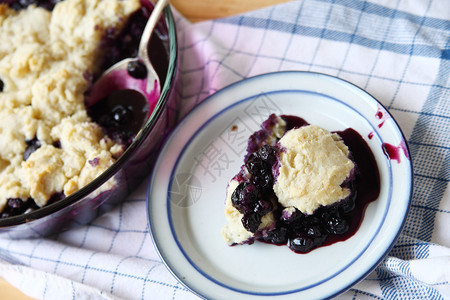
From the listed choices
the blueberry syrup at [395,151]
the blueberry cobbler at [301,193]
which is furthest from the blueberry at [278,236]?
the blueberry syrup at [395,151]

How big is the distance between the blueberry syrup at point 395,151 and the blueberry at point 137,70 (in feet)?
4.05

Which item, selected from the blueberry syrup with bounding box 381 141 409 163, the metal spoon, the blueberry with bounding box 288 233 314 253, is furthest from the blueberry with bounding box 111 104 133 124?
the blueberry syrup with bounding box 381 141 409 163

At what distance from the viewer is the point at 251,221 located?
1876 mm

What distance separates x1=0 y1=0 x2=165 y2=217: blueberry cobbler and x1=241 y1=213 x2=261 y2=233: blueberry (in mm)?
687

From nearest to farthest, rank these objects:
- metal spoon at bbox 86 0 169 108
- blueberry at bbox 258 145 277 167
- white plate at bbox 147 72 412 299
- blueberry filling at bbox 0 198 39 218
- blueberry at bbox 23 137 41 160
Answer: white plate at bbox 147 72 412 299
blueberry at bbox 258 145 277 167
blueberry filling at bbox 0 198 39 218
blueberry at bbox 23 137 41 160
metal spoon at bbox 86 0 169 108

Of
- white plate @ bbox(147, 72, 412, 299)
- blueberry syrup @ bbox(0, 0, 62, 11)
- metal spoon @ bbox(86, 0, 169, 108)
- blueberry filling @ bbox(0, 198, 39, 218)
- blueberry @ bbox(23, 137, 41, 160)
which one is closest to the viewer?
white plate @ bbox(147, 72, 412, 299)

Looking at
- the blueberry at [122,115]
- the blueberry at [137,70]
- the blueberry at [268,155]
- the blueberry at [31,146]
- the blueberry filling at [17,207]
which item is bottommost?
the blueberry filling at [17,207]

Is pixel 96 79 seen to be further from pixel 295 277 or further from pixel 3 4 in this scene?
pixel 295 277

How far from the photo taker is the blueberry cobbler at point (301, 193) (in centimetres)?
188

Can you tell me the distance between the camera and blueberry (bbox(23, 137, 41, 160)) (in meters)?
2.34

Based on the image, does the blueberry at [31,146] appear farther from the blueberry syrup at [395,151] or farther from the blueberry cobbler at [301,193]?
the blueberry syrup at [395,151]

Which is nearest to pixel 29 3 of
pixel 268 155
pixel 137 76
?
pixel 137 76

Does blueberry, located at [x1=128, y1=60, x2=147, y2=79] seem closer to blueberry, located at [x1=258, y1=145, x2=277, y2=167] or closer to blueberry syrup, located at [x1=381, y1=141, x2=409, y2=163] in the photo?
blueberry, located at [x1=258, y1=145, x2=277, y2=167]

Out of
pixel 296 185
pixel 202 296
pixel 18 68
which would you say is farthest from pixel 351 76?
pixel 18 68
